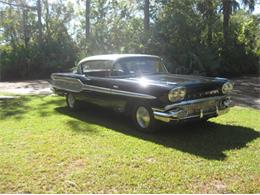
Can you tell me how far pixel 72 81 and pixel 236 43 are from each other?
48.3ft

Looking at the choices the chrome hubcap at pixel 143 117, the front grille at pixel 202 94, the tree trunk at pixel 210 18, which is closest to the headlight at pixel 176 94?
the front grille at pixel 202 94

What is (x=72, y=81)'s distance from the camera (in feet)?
27.6

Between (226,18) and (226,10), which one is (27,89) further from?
(226,10)

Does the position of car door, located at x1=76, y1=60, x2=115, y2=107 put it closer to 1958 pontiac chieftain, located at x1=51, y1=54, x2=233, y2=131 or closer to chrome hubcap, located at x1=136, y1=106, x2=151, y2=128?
1958 pontiac chieftain, located at x1=51, y1=54, x2=233, y2=131

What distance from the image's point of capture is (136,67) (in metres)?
7.24

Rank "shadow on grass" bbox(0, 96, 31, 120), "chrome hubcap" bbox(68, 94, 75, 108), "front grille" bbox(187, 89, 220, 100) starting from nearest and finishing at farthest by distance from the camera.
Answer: "front grille" bbox(187, 89, 220, 100), "shadow on grass" bbox(0, 96, 31, 120), "chrome hubcap" bbox(68, 94, 75, 108)

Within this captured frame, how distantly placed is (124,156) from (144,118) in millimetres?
1487

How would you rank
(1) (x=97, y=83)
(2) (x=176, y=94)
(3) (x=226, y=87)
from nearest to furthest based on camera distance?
1. (2) (x=176, y=94)
2. (3) (x=226, y=87)
3. (1) (x=97, y=83)

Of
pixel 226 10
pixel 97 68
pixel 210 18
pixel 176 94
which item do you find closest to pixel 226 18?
pixel 226 10

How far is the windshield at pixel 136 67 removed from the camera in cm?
714

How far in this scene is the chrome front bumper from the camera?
19.0ft

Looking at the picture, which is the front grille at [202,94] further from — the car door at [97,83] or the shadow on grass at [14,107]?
the shadow on grass at [14,107]

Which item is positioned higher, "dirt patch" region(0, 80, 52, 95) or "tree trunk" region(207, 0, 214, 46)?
"tree trunk" region(207, 0, 214, 46)

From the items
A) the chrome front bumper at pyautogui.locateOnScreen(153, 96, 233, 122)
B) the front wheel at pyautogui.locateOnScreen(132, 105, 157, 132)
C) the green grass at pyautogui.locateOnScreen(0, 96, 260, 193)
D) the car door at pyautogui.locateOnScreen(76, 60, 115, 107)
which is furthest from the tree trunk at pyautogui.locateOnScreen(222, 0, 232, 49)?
the front wheel at pyautogui.locateOnScreen(132, 105, 157, 132)
